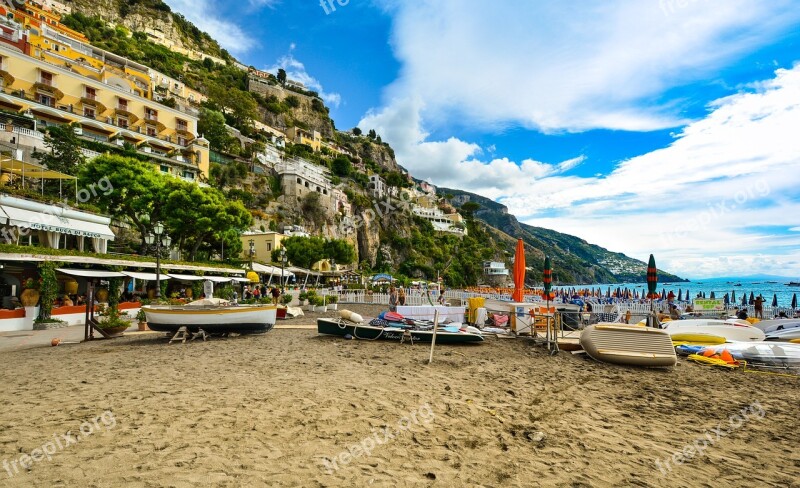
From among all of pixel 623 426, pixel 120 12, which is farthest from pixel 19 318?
pixel 120 12

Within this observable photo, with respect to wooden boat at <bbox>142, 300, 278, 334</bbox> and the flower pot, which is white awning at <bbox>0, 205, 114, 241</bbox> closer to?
the flower pot

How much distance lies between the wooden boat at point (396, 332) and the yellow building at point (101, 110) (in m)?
39.1

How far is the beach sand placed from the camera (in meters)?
4.20

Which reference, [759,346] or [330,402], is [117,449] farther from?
[759,346]

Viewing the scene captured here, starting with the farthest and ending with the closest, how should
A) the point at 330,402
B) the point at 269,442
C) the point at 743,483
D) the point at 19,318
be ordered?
the point at 19,318
the point at 330,402
the point at 269,442
the point at 743,483

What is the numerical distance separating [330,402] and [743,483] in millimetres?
5373

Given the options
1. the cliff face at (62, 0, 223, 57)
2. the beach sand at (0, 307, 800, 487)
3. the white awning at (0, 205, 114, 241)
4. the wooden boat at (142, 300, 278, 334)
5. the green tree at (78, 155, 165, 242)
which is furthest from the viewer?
the cliff face at (62, 0, 223, 57)

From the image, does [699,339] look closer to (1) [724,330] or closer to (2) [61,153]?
(1) [724,330]

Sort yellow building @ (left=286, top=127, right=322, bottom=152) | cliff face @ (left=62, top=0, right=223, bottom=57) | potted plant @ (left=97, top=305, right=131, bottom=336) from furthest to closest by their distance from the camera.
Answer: yellow building @ (left=286, top=127, right=322, bottom=152), cliff face @ (left=62, top=0, right=223, bottom=57), potted plant @ (left=97, top=305, right=131, bottom=336)

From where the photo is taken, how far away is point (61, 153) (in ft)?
103

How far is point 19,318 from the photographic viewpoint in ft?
48.6

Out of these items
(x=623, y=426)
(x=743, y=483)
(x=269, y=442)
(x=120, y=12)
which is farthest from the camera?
(x=120, y=12)

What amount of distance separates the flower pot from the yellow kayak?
23839 mm

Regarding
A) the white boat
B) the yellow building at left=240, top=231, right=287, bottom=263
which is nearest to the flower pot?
the white boat
